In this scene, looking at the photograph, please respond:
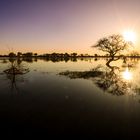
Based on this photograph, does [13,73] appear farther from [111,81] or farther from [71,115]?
[71,115]

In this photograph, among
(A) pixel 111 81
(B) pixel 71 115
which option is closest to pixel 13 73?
(A) pixel 111 81

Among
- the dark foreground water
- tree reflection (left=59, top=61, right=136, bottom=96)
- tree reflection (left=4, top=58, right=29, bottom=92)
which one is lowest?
the dark foreground water

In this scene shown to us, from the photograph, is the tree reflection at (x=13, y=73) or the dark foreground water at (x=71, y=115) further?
the tree reflection at (x=13, y=73)

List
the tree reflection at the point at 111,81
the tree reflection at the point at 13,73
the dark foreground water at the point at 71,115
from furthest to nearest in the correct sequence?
the tree reflection at the point at 13,73
the tree reflection at the point at 111,81
the dark foreground water at the point at 71,115

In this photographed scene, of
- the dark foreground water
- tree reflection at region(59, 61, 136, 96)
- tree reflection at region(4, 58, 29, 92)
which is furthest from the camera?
tree reflection at region(4, 58, 29, 92)

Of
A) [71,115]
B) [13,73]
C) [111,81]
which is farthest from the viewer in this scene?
[13,73]

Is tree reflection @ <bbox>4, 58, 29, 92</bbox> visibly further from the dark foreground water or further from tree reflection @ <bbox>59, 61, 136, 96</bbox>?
tree reflection @ <bbox>59, 61, 136, 96</bbox>

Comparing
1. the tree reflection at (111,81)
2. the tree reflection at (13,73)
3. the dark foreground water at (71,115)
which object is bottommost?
the dark foreground water at (71,115)

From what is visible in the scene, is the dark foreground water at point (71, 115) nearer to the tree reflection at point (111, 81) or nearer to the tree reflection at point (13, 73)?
the tree reflection at point (111, 81)

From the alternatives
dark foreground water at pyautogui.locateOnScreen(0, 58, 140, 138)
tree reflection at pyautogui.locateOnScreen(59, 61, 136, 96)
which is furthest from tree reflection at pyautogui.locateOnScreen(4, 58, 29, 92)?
tree reflection at pyautogui.locateOnScreen(59, 61, 136, 96)

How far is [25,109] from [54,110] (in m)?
1.97

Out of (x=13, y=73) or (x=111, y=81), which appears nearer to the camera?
(x=111, y=81)

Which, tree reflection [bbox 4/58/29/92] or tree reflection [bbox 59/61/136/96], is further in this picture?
tree reflection [bbox 4/58/29/92]

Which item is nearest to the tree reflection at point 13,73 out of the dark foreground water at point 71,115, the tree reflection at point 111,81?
the dark foreground water at point 71,115
